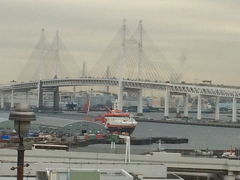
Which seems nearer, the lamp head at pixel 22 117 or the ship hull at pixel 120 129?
the lamp head at pixel 22 117

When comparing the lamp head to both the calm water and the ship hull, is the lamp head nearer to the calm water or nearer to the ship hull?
the calm water

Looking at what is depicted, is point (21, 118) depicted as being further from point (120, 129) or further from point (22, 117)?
point (120, 129)

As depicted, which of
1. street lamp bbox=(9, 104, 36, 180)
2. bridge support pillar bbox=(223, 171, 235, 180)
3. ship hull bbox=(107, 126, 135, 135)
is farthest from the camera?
ship hull bbox=(107, 126, 135, 135)

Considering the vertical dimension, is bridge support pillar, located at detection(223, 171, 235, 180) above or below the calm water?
above

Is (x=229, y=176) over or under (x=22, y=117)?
under

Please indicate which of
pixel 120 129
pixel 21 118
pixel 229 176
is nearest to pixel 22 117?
pixel 21 118

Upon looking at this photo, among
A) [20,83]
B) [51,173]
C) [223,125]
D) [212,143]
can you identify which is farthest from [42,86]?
[51,173]

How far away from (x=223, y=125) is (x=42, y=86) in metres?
18.2

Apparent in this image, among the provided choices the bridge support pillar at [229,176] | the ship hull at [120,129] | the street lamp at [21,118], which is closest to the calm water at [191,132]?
the ship hull at [120,129]

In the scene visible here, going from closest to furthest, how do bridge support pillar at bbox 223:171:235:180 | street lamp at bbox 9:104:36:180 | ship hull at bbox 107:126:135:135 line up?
street lamp at bbox 9:104:36:180 → bridge support pillar at bbox 223:171:235:180 → ship hull at bbox 107:126:135:135

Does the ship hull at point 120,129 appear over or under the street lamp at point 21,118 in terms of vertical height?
under

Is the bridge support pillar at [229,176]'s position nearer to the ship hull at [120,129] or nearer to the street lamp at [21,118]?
the street lamp at [21,118]

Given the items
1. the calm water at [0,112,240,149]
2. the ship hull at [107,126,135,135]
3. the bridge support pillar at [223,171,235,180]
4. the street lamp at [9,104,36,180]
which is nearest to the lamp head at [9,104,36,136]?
the street lamp at [9,104,36,180]

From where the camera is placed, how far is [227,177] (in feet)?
39.1
